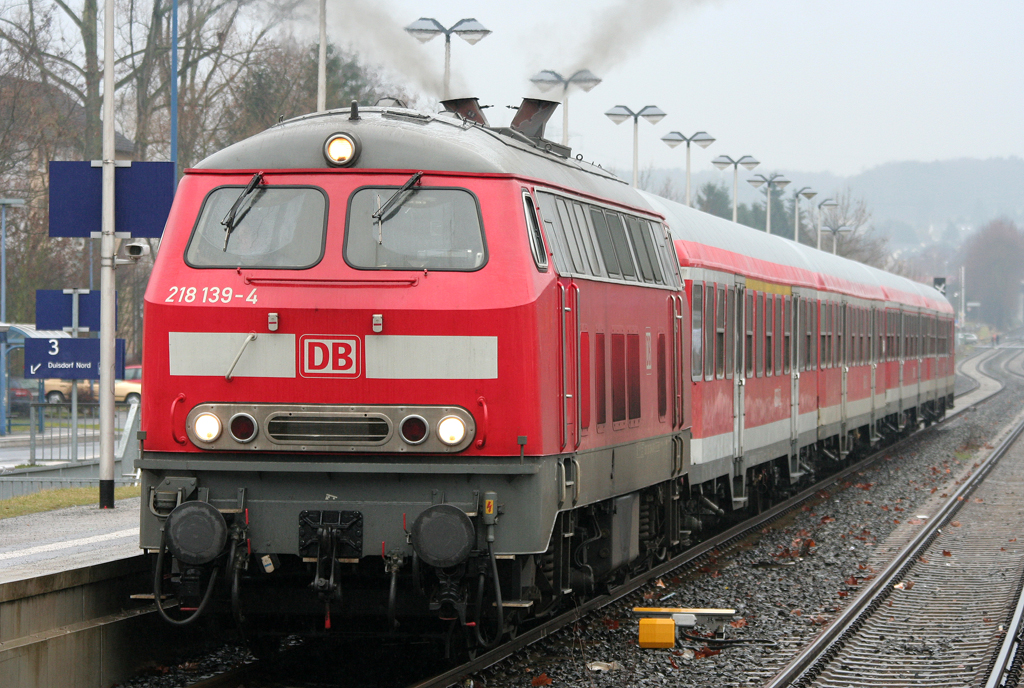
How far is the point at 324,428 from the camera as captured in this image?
7695 mm

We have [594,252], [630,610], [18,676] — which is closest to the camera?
[18,676]

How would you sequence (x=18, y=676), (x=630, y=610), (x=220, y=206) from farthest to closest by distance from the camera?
1. (x=630, y=610)
2. (x=220, y=206)
3. (x=18, y=676)

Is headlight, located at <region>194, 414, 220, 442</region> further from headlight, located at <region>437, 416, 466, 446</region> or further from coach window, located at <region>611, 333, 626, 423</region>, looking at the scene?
coach window, located at <region>611, 333, 626, 423</region>

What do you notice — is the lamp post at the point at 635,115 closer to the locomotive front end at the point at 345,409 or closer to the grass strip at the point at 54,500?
the grass strip at the point at 54,500

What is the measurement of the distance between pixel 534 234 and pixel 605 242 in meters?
1.78

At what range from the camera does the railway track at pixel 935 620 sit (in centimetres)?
946

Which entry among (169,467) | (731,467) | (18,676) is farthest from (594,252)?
(731,467)

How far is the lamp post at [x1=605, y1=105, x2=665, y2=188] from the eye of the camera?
32.9 metres

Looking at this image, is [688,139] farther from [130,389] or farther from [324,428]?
[324,428]

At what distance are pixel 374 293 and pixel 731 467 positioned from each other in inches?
343

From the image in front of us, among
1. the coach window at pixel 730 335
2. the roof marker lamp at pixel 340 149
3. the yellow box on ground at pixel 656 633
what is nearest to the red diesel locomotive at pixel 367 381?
the roof marker lamp at pixel 340 149

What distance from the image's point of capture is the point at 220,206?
8.09 m

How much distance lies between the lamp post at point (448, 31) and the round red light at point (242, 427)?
8580mm

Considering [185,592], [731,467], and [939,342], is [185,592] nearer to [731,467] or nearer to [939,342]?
[731,467]
